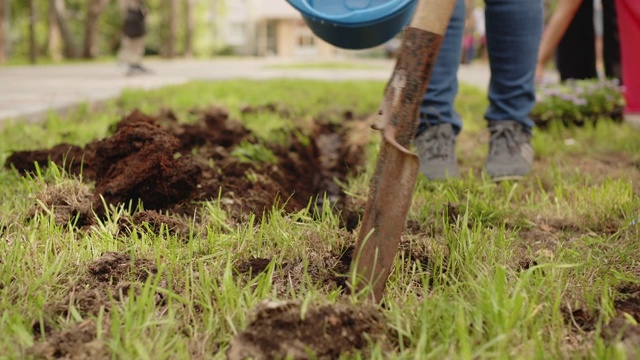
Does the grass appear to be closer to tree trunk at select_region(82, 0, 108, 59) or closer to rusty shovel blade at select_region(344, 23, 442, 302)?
rusty shovel blade at select_region(344, 23, 442, 302)

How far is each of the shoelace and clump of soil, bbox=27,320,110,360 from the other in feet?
6.62

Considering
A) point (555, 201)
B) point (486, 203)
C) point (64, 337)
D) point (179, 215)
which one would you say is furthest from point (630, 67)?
point (64, 337)

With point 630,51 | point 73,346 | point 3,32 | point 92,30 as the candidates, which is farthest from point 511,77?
point 92,30

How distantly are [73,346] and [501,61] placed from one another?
226 cm

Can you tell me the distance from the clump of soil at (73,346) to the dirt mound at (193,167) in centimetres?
72

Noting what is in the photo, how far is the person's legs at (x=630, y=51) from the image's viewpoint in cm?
355

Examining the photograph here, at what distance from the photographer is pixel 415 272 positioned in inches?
61.6

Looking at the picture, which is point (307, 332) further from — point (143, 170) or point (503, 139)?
point (503, 139)

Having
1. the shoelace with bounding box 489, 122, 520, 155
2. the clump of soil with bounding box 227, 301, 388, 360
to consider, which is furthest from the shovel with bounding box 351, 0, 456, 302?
the shoelace with bounding box 489, 122, 520, 155

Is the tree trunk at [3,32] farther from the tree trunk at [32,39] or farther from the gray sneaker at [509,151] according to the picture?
the gray sneaker at [509,151]

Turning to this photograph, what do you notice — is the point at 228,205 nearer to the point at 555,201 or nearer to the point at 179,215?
the point at 179,215

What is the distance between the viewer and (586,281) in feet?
4.87

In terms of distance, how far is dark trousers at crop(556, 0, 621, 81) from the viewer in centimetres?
473

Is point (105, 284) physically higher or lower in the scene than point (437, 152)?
lower
